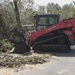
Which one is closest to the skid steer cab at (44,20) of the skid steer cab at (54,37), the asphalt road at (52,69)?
the skid steer cab at (54,37)

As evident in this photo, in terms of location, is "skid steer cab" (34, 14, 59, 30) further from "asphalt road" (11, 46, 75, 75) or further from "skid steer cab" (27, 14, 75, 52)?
"asphalt road" (11, 46, 75, 75)

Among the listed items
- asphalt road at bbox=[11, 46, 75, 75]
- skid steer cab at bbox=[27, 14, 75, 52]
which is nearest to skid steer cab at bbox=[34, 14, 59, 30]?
skid steer cab at bbox=[27, 14, 75, 52]

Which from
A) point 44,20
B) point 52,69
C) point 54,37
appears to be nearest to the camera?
point 52,69

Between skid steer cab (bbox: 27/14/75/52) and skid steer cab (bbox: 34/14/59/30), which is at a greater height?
skid steer cab (bbox: 34/14/59/30)

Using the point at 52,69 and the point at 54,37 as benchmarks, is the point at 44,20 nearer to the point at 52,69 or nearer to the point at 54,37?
the point at 54,37

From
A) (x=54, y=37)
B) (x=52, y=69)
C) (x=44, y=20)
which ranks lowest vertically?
(x=52, y=69)

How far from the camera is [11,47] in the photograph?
15.6 m

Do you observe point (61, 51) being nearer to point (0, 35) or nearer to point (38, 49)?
point (38, 49)

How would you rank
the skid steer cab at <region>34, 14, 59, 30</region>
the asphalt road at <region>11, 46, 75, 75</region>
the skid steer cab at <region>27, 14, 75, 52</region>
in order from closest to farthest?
the asphalt road at <region>11, 46, 75, 75</region> < the skid steer cab at <region>27, 14, 75, 52</region> < the skid steer cab at <region>34, 14, 59, 30</region>

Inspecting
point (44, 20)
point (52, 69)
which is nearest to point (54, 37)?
point (44, 20)

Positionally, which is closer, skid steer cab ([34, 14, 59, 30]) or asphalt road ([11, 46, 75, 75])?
asphalt road ([11, 46, 75, 75])

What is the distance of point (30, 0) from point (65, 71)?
25350 mm

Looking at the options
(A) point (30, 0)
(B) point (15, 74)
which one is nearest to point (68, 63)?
(B) point (15, 74)

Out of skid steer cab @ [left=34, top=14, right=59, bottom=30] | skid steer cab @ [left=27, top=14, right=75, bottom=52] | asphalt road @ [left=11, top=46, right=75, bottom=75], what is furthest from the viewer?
skid steer cab @ [left=34, top=14, right=59, bottom=30]
